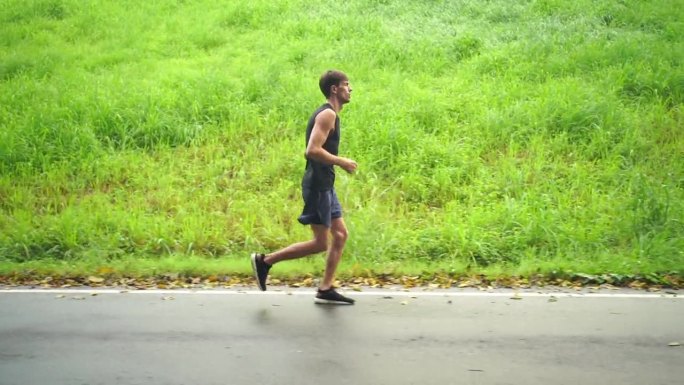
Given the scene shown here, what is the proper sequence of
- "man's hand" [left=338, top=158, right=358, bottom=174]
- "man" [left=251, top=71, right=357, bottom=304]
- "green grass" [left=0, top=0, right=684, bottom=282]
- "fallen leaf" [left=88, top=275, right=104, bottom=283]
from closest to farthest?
"man's hand" [left=338, top=158, right=358, bottom=174] < "man" [left=251, top=71, right=357, bottom=304] < "fallen leaf" [left=88, top=275, right=104, bottom=283] < "green grass" [left=0, top=0, right=684, bottom=282]

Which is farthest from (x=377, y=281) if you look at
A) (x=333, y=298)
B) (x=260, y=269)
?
(x=260, y=269)

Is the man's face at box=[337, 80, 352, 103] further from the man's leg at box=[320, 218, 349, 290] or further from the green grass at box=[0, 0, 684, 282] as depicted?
the green grass at box=[0, 0, 684, 282]

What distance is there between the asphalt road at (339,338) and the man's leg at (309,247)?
0.42 metres

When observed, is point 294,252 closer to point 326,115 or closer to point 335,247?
point 335,247

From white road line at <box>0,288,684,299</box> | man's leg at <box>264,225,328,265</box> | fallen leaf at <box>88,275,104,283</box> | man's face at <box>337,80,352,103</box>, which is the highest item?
man's face at <box>337,80,352,103</box>

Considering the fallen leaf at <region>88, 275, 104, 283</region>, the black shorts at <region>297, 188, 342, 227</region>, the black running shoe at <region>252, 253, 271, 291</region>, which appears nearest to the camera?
the black shorts at <region>297, 188, 342, 227</region>

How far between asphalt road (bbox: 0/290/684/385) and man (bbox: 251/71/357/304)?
0.45 metres

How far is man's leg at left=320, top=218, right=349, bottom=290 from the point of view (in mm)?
6285

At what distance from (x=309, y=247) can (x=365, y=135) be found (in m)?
5.68

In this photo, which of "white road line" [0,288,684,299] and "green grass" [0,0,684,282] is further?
"green grass" [0,0,684,282]

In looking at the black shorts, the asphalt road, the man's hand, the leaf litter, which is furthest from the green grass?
the man's hand

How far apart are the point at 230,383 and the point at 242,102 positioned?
29.8 feet

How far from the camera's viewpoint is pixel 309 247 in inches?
250

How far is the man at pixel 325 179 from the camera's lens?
604cm
